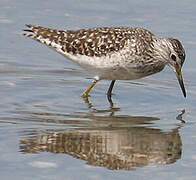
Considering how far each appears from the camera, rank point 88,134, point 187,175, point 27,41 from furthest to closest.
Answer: point 27,41
point 88,134
point 187,175

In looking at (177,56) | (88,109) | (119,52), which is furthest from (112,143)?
(177,56)

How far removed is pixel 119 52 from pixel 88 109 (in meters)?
1.27

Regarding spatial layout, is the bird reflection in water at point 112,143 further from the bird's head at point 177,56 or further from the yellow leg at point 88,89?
the yellow leg at point 88,89

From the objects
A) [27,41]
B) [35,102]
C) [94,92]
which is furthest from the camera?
[27,41]

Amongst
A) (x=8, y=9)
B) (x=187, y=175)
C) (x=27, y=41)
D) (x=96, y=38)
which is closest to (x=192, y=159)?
(x=187, y=175)

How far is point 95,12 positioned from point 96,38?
3.66m

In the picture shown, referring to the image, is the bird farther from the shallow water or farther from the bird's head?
the shallow water

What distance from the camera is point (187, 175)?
30.6ft

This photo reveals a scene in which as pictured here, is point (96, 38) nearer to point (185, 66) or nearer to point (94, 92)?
point (94, 92)

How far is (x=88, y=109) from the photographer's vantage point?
12.9 metres

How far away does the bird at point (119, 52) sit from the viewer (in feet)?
43.5

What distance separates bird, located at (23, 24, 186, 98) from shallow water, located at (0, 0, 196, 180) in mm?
546

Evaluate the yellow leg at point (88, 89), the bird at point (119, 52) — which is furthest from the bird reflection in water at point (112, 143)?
the yellow leg at point (88, 89)

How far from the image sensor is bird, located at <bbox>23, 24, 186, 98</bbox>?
13.2 metres
